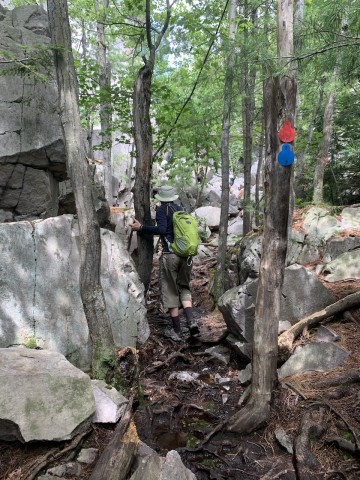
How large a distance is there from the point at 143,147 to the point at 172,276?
2.67 metres

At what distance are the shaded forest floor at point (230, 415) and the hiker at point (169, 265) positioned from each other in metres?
1.12

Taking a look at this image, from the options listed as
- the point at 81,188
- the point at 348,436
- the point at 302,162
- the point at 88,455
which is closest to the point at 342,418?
the point at 348,436

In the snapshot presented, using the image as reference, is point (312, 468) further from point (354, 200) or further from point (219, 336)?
point (354, 200)

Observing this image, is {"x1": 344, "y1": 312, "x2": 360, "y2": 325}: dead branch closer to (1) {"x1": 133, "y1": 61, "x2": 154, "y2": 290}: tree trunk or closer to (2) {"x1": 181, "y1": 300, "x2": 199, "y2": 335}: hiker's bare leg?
(2) {"x1": 181, "y1": 300, "x2": 199, "y2": 335}: hiker's bare leg

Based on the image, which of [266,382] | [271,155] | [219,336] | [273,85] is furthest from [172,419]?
[273,85]

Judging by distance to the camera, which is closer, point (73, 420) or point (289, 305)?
point (73, 420)

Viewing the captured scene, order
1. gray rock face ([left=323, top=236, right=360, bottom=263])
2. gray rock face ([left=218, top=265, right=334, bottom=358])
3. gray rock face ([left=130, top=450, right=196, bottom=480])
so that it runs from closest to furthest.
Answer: gray rock face ([left=130, top=450, right=196, bottom=480]), gray rock face ([left=218, top=265, right=334, bottom=358]), gray rock face ([left=323, top=236, right=360, bottom=263])

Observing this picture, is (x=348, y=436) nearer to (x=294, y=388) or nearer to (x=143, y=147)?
(x=294, y=388)

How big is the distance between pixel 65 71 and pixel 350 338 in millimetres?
5334

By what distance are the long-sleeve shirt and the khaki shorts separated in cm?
25

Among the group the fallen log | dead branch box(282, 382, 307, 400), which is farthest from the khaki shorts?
the fallen log

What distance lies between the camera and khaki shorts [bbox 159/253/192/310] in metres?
7.16

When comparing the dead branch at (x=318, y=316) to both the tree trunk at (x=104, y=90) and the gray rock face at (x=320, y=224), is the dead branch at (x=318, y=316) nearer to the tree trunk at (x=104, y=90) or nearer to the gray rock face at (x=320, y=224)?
the gray rock face at (x=320, y=224)

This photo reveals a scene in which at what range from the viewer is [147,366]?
19.7 ft
